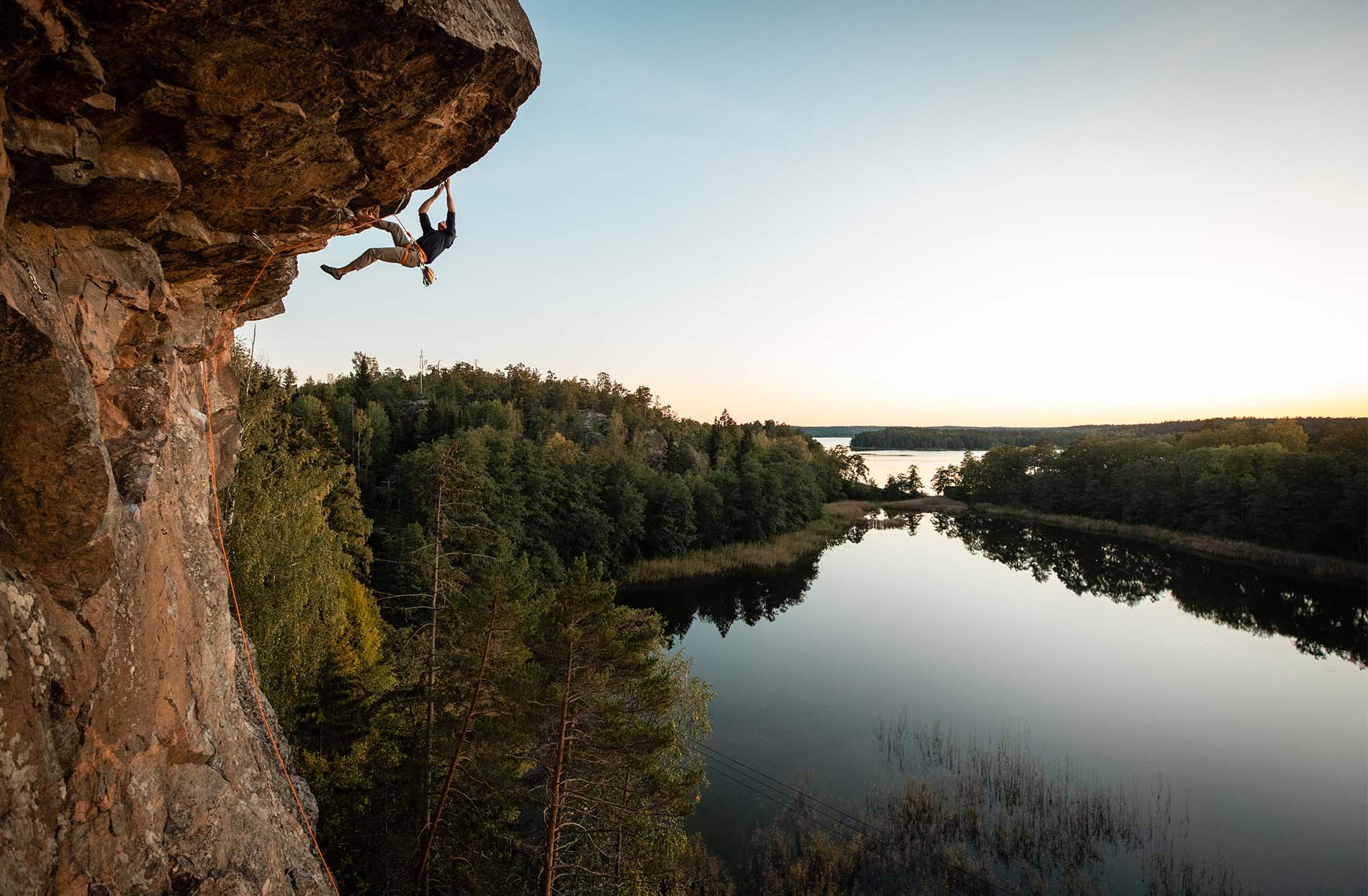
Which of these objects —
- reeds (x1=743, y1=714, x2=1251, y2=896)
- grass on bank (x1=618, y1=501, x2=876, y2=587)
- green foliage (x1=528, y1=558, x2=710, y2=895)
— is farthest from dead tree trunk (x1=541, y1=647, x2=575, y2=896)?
grass on bank (x1=618, y1=501, x2=876, y2=587)

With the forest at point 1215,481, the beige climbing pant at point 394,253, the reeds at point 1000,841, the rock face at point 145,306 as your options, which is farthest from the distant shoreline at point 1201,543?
the rock face at point 145,306

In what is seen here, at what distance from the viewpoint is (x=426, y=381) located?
7131 cm

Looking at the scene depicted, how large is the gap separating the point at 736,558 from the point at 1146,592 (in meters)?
22.5

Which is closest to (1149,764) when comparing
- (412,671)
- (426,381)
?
(412,671)

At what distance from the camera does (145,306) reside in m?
4.03

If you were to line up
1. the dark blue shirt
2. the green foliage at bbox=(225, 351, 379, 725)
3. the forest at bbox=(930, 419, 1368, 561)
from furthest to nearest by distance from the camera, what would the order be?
the forest at bbox=(930, 419, 1368, 561) → the green foliage at bbox=(225, 351, 379, 725) → the dark blue shirt

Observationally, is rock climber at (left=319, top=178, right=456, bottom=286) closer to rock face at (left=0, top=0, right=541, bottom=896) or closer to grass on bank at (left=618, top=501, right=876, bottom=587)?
rock face at (left=0, top=0, right=541, bottom=896)

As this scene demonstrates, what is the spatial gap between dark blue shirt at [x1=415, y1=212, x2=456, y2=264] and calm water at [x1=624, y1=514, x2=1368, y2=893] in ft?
39.6

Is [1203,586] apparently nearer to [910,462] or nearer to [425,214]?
[425,214]

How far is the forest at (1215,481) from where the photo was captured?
3781 cm

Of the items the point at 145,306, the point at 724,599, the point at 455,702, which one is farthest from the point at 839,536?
the point at 145,306

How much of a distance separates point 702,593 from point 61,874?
31308 mm

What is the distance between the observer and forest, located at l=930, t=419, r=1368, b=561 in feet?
124

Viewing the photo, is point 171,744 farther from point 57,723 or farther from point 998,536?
point 998,536
